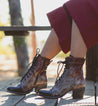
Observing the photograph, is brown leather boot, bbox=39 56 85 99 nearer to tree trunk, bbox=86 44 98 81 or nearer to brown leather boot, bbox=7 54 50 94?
brown leather boot, bbox=7 54 50 94

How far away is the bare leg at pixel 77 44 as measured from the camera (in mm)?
1418

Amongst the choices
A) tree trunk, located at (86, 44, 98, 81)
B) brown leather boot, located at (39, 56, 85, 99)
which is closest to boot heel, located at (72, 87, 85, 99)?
brown leather boot, located at (39, 56, 85, 99)

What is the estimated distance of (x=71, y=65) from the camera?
1.44m

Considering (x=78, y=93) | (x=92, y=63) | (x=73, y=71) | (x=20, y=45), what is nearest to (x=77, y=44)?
(x=73, y=71)

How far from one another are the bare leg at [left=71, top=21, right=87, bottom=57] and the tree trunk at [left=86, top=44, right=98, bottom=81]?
1.14 metres

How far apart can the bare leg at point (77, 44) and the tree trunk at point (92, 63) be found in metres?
1.14

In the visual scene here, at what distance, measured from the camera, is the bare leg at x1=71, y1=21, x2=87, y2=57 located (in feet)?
4.65

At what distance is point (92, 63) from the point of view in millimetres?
2592

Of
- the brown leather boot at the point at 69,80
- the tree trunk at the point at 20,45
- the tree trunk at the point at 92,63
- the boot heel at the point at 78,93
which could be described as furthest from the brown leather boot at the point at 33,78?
the tree trunk at the point at 20,45

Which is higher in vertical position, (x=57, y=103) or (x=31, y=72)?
(x=31, y=72)

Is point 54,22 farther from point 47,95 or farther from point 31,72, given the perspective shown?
point 47,95

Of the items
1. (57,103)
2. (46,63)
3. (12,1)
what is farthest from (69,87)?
(12,1)

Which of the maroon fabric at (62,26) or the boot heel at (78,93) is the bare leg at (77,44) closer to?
the maroon fabric at (62,26)

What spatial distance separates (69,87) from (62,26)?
17.6 inches
